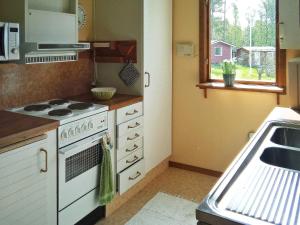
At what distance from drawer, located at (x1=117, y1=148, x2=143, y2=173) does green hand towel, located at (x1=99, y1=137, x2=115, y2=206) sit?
0.21 meters

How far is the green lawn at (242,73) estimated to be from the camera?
3102 millimetres

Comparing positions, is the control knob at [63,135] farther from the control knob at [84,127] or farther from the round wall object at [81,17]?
the round wall object at [81,17]

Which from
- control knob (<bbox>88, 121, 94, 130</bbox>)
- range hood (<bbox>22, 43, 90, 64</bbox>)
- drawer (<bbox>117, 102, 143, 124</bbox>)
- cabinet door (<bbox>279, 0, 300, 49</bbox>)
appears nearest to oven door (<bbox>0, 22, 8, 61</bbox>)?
range hood (<bbox>22, 43, 90, 64</bbox>)

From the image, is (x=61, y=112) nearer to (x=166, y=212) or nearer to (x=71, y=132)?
(x=71, y=132)

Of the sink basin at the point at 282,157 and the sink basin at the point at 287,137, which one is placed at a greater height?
the sink basin at the point at 287,137

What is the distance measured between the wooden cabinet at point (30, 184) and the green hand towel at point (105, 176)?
0.44 meters

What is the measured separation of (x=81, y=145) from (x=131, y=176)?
0.77 meters

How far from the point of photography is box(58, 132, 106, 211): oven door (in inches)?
80.8

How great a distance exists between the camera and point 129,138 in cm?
272

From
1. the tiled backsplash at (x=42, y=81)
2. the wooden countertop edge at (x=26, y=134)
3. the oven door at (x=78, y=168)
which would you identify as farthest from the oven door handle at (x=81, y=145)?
the tiled backsplash at (x=42, y=81)

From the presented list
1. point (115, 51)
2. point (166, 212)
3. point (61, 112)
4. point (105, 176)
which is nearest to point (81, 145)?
point (61, 112)

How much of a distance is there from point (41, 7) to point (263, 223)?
2.03 metres

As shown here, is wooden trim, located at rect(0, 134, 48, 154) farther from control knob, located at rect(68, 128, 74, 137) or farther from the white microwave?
the white microwave

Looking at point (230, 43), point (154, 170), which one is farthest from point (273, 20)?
point (154, 170)
